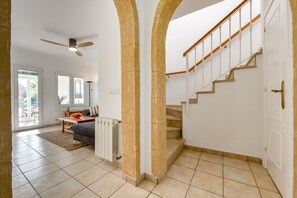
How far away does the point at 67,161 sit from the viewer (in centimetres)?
237

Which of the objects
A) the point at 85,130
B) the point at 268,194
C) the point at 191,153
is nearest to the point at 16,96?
the point at 85,130

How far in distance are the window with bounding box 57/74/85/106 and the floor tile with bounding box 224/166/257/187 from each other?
20.8ft

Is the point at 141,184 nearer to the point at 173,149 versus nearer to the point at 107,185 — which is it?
the point at 107,185

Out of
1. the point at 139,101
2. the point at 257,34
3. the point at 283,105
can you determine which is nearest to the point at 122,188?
the point at 139,101

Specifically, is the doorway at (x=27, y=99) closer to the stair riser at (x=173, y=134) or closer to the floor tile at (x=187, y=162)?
the stair riser at (x=173, y=134)

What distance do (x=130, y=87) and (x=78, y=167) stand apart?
1659mm

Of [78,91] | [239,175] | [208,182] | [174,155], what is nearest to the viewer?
[208,182]

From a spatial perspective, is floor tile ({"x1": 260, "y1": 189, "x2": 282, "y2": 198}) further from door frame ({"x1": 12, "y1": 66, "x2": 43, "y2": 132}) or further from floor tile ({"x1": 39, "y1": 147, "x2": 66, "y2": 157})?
door frame ({"x1": 12, "y1": 66, "x2": 43, "y2": 132})

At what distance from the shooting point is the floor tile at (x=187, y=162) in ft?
7.11

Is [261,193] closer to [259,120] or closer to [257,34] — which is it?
[259,120]

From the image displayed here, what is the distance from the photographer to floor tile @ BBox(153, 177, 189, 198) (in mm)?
1530

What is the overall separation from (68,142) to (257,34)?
528 cm

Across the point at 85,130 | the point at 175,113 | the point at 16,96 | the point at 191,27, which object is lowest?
the point at 85,130

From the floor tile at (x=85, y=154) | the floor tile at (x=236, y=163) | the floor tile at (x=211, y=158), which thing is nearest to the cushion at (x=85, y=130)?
the floor tile at (x=85, y=154)
